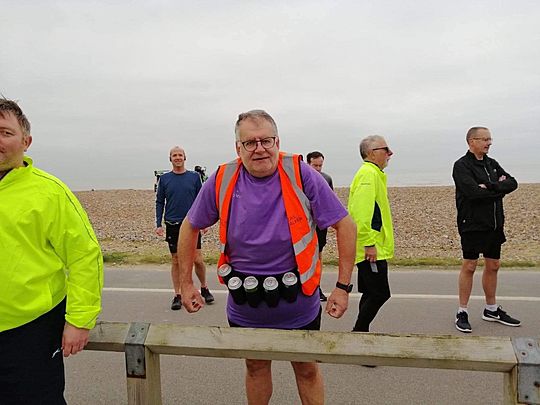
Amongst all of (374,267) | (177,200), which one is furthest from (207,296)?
(374,267)

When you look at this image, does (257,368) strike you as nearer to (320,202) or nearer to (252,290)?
(252,290)

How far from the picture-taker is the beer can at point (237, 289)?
2445mm

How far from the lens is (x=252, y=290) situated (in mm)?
2400

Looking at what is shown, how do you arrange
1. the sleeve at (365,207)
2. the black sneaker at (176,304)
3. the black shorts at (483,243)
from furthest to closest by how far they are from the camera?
the black sneaker at (176,304) → the black shorts at (483,243) → the sleeve at (365,207)

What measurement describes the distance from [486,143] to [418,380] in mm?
2374

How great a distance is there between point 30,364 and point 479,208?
408 centimetres

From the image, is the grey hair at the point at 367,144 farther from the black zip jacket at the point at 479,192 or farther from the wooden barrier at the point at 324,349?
the wooden barrier at the point at 324,349

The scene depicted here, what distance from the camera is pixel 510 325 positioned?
4723 millimetres

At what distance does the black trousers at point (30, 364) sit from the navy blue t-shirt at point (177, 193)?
380 cm

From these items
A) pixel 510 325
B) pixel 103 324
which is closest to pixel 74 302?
pixel 103 324

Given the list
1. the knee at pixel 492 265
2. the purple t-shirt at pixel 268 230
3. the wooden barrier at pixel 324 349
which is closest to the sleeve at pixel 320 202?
the purple t-shirt at pixel 268 230

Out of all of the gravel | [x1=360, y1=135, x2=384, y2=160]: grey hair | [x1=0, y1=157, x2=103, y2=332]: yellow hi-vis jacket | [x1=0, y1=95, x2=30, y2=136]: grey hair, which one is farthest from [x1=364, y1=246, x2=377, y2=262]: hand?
the gravel

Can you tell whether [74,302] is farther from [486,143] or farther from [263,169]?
[486,143]

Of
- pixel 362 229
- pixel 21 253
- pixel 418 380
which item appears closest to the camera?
pixel 21 253
